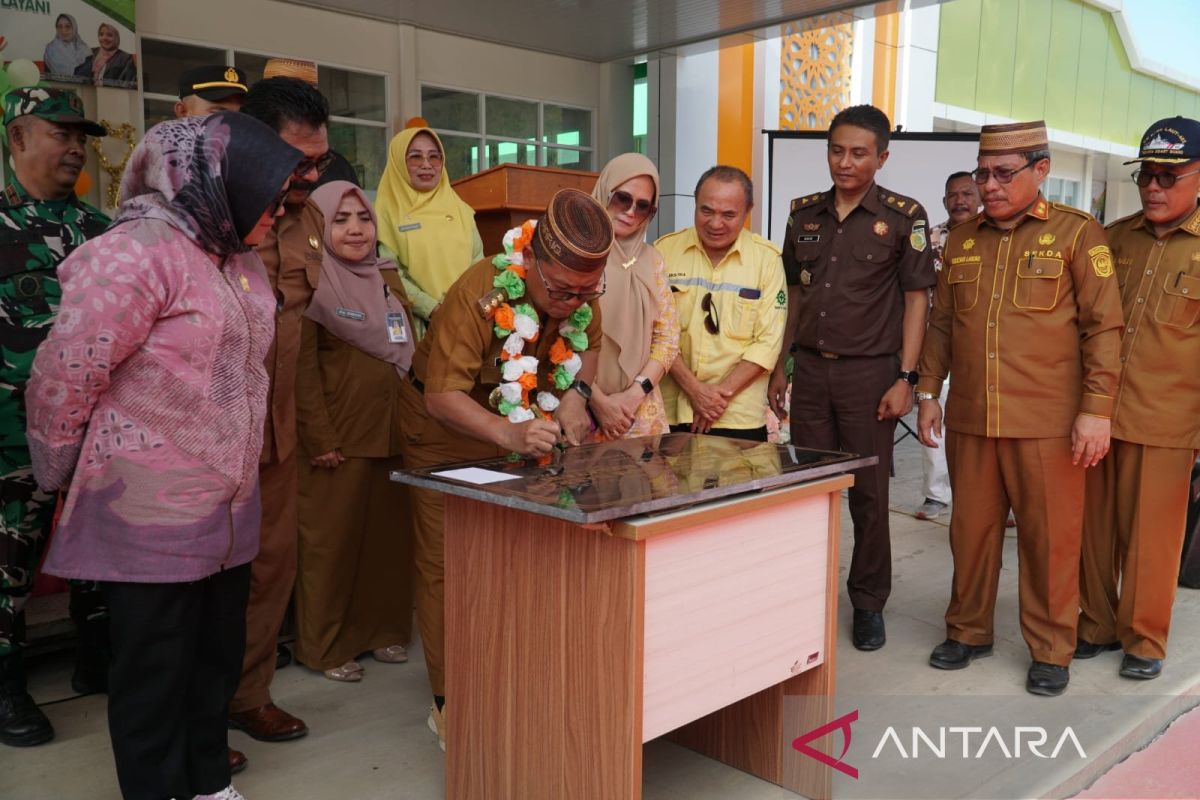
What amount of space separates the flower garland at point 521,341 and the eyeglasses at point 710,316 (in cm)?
104

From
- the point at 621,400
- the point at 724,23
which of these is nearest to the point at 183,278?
the point at 621,400

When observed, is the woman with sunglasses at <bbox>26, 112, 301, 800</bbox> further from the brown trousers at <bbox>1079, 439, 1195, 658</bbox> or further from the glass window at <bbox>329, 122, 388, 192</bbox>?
the glass window at <bbox>329, 122, 388, 192</bbox>

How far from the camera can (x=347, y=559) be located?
3492mm

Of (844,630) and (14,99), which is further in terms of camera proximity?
(844,630)

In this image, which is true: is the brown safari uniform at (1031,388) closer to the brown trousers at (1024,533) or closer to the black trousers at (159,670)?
the brown trousers at (1024,533)

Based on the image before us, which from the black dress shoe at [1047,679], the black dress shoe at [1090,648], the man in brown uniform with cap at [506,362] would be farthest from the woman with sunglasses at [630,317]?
the black dress shoe at [1090,648]

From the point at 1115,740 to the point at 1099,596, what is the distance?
868 millimetres

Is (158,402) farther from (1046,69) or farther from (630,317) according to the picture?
(1046,69)

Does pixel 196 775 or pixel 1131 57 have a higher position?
pixel 1131 57

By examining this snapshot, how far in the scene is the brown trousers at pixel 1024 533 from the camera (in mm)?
3385

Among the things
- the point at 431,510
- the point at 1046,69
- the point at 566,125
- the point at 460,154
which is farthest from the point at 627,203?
the point at 1046,69

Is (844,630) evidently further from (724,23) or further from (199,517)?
(724,23)

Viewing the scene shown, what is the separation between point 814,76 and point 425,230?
642 centimetres

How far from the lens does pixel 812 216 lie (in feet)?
12.9
